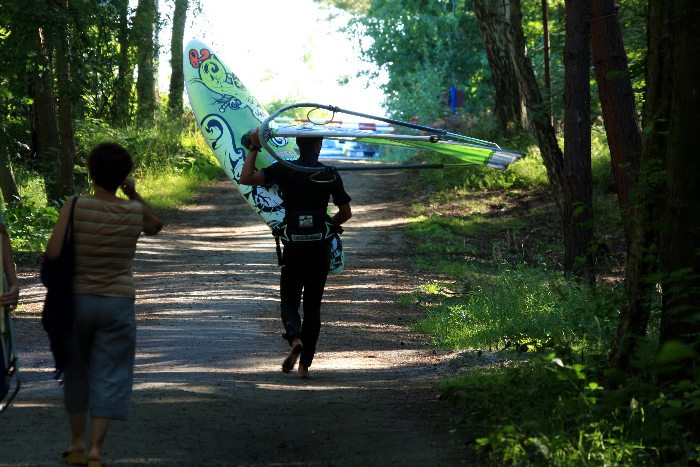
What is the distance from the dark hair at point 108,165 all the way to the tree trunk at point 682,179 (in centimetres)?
306

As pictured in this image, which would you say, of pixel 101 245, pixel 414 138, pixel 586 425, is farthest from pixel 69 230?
pixel 414 138

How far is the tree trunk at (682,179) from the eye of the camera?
21.0ft

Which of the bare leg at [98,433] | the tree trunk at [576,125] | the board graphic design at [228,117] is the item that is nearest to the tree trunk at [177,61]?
the board graphic design at [228,117]

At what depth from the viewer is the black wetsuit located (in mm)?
8953

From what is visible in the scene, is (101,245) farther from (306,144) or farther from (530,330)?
(530,330)

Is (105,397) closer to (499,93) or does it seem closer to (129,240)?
(129,240)

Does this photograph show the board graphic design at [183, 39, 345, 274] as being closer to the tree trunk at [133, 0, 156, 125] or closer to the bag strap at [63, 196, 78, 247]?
the bag strap at [63, 196, 78, 247]

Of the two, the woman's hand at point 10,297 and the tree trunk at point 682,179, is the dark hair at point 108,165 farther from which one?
the tree trunk at point 682,179

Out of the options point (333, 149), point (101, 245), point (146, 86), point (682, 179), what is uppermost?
point (146, 86)

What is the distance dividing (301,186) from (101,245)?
3.31 meters

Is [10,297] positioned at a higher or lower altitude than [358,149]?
lower

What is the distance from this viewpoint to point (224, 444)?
21.6 feet

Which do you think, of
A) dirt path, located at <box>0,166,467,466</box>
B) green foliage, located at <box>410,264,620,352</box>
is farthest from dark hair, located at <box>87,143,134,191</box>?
green foliage, located at <box>410,264,620,352</box>

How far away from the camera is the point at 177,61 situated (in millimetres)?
33375
